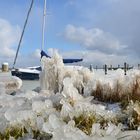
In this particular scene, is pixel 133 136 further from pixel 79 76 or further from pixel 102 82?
pixel 79 76

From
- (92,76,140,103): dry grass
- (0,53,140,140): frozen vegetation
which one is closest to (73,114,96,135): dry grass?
(0,53,140,140): frozen vegetation

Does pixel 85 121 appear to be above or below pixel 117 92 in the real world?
below

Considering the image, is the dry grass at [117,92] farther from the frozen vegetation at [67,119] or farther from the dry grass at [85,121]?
the dry grass at [85,121]

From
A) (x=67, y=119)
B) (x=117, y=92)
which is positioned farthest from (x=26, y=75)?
(x=67, y=119)

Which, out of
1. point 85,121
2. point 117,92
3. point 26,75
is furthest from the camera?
point 26,75

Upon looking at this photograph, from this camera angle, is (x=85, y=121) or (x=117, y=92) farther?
(x=117, y=92)

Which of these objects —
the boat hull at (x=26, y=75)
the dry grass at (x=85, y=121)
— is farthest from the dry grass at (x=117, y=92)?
the boat hull at (x=26, y=75)

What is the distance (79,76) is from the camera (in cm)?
838

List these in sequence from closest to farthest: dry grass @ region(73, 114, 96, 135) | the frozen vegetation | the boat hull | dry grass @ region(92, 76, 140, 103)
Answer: the frozen vegetation → dry grass @ region(73, 114, 96, 135) → dry grass @ region(92, 76, 140, 103) → the boat hull

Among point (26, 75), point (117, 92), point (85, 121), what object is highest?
point (117, 92)

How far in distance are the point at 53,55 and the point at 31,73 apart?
2069cm

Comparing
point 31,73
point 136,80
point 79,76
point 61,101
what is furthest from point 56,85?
point 31,73

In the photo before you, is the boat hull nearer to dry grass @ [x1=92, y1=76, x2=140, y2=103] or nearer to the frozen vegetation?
dry grass @ [x1=92, y1=76, x2=140, y2=103]

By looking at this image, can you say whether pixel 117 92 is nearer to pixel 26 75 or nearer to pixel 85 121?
pixel 85 121
